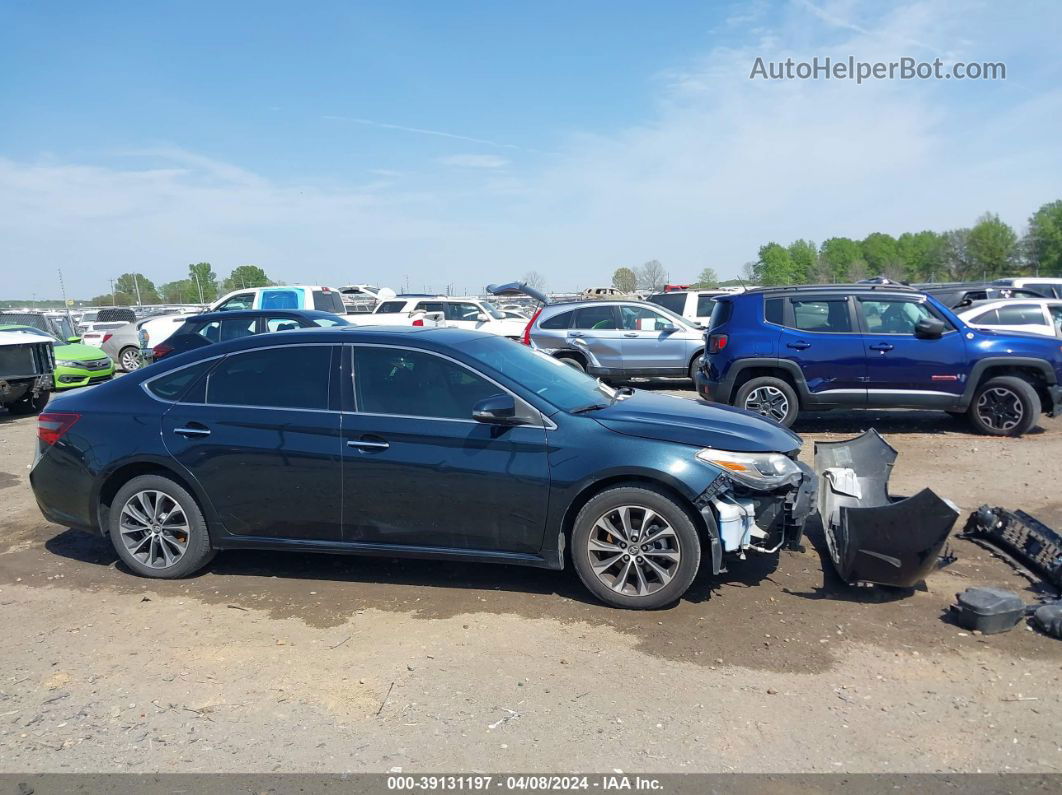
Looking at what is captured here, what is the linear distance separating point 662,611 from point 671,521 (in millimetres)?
560

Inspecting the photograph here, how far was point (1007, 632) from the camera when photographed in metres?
4.28

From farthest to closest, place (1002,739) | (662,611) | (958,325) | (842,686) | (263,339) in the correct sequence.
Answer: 1. (958,325)
2. (263,339)
3. (662,611)
4. (842,686)
5. (1002,739)

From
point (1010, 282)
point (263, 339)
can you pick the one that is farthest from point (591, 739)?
point (1010, 282)

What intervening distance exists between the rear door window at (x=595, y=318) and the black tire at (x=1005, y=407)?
6.68 metres

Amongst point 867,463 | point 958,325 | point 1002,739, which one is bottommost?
point 1002,739

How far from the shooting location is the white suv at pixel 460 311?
63.6ft

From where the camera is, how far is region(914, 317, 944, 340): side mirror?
9430 mm

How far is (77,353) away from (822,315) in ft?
47.6

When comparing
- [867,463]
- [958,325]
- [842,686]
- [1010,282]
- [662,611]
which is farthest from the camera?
[1010,282]

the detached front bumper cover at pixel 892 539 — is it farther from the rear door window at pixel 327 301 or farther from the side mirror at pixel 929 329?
the rear door window at pixel 327 301

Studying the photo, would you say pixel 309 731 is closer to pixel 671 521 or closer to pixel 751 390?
pixel 671 521

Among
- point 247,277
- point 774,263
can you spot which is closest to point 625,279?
point 247,277

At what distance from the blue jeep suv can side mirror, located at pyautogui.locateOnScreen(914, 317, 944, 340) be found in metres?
0.01

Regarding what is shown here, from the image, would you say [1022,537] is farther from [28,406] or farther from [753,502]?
[28,406]
